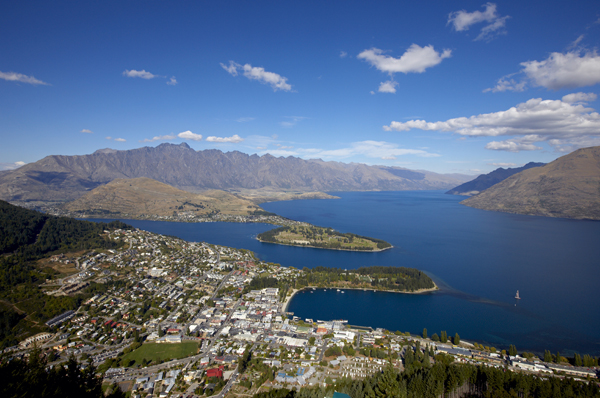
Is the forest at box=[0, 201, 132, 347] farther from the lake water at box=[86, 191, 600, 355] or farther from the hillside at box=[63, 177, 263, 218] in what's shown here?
the hillside at box=[63, 177, 263, 218]

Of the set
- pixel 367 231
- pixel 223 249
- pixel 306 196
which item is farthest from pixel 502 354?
pixel 306 196

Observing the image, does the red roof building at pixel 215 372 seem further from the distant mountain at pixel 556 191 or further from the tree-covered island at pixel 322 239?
the distant mountain at pixel 556 191

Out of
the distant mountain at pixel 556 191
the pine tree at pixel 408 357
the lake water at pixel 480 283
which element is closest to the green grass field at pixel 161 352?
the lake water at pixel 480 283

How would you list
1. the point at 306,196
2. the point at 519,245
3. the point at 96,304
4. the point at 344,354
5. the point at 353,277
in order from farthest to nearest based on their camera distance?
the point at 306,196 → the point at 519,245 → the point at 353,277 → the point at 96,304 → the point at 344,354

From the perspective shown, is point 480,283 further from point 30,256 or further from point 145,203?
point 145,203

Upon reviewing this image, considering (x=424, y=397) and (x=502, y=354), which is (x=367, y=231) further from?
(x=424, y=397)

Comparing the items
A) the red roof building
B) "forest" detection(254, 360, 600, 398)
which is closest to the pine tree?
Result: "forest" detection(254, 360, 600, 398)
